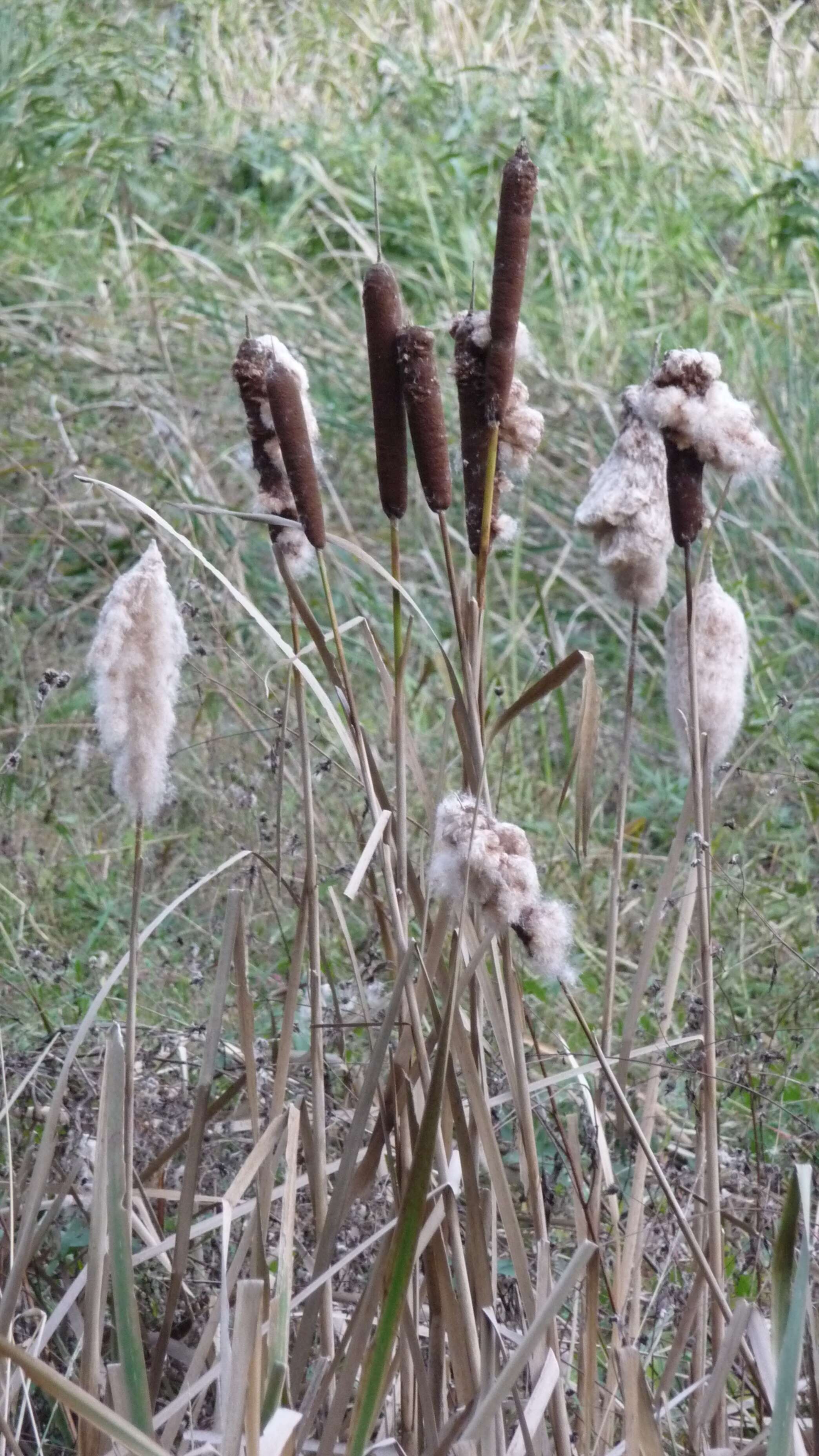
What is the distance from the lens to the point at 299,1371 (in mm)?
1151

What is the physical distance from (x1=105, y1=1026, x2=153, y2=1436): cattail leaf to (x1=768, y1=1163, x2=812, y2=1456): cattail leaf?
384 millimetres

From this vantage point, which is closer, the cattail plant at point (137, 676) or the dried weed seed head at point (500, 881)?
the dried weed seed head at point (500, 881)

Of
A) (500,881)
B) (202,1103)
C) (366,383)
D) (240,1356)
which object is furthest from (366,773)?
(366,383)

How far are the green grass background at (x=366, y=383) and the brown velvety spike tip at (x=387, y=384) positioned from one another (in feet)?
0.88

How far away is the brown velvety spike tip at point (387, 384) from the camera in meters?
1.01

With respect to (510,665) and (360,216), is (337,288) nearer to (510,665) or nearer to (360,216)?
(360,216)

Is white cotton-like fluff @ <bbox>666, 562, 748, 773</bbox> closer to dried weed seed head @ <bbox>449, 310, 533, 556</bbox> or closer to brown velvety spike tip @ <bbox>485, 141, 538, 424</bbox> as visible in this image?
dried weed seed head @ <bbox>449, 310, 533, 556</bbox>

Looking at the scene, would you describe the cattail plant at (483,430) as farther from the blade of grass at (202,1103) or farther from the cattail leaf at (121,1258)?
the cattail leaf at (121,1258)

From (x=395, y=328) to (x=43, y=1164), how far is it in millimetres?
591

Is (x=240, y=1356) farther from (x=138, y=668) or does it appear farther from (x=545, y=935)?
(x=138, y=668)

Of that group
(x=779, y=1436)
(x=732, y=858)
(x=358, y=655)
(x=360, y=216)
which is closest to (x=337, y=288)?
(x=360, y=216)

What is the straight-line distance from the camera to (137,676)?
1144mm

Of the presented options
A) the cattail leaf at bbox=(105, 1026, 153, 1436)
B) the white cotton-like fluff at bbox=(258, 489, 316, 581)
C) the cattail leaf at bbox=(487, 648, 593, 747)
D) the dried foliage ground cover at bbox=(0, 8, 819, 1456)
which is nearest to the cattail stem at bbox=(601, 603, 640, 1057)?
the dried foliage ground cover at bbox=(0, 8, 819, 1456)

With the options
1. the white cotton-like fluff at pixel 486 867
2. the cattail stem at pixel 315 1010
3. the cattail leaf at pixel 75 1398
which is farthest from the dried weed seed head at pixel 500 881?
the cattail leaf at pixel 75 1398
